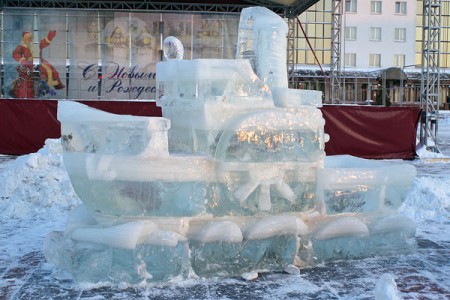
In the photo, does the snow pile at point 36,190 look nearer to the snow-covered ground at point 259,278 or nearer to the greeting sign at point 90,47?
the snow-covered ground at point 259,278

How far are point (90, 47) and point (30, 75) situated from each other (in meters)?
2.82

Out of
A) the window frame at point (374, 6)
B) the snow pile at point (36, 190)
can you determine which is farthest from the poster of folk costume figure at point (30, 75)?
the window frame at point (374, 6)

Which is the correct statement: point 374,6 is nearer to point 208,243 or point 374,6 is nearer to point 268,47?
point 268,47

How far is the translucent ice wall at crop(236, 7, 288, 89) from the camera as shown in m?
5.63

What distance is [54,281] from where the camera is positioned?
493 centimetres

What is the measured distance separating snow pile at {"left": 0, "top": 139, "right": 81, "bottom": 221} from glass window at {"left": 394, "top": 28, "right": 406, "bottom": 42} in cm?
4300

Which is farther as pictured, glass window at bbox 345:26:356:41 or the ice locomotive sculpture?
glass window at bbox 345:26:356:41

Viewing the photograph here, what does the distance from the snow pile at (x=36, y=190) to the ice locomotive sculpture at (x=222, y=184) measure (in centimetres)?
263

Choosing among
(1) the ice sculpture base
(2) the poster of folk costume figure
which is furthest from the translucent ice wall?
(2) the poster of folk costume figure

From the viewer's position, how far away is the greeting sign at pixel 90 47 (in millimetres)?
24766

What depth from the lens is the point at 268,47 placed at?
5.65 metres

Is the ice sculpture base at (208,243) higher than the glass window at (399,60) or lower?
lower

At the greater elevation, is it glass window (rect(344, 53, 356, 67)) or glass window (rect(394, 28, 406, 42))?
glass window (rect(394, 28, 406, 42))

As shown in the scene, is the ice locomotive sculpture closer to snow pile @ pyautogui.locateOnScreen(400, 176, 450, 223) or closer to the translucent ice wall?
the translucent ice wall
